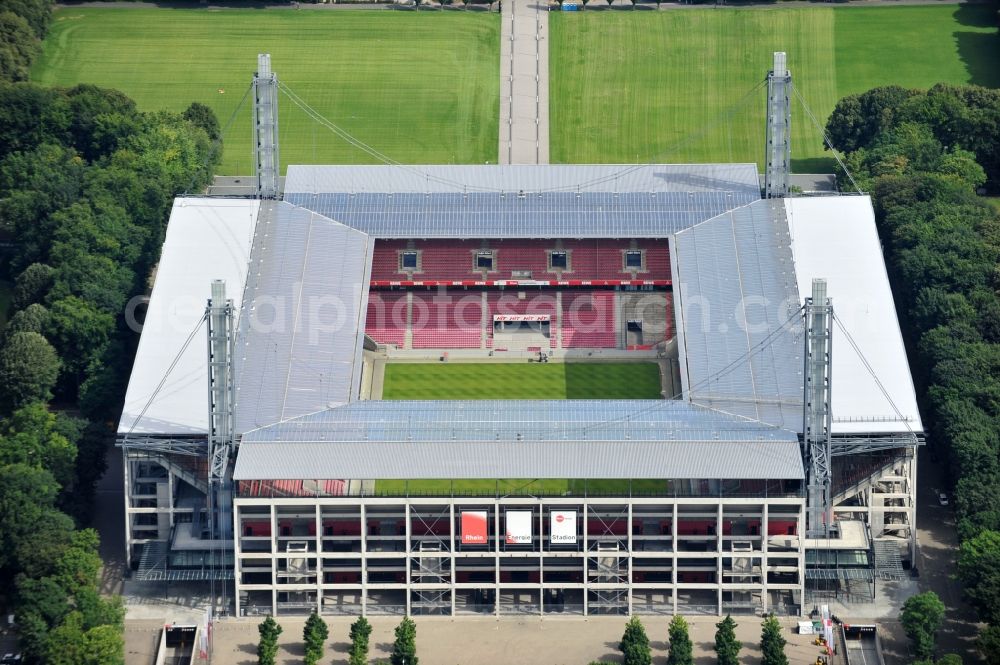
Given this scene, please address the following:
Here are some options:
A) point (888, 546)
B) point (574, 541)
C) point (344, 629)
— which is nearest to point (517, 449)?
point (574, 541)

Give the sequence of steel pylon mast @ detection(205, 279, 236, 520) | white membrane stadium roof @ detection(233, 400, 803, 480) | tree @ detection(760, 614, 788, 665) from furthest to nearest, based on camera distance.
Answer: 1. steel pylon mast @ detection(205, 279, 236, 520)
2. white membrane stadium roof @ detection(233, 400, 803, 480)
3. tree @ detection(760, 614, 788, 665)

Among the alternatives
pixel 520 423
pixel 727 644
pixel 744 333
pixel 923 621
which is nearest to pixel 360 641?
pixel 520 423

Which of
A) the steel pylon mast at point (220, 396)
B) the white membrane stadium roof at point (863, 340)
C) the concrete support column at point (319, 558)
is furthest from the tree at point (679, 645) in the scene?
the steel pylon mast at point (220, 396)

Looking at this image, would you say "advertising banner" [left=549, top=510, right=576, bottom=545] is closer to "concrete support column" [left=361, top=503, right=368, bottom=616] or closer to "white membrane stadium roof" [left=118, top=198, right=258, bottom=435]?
"concrete support column" [left=361, top=503, right=368, bottom=616]

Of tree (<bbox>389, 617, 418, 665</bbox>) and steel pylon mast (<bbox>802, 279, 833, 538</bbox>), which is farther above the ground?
steel pylon mast (<bbox>802, 279, 833, 538</bbox>)

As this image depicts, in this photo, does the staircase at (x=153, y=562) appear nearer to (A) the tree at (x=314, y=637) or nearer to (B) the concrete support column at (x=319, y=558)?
(B) the concrete support column at (x=319, y=558)

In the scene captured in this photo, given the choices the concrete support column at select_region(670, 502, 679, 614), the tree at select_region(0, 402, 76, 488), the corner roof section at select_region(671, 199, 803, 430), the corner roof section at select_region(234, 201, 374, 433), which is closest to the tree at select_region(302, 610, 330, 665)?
the corner roof section at select_region(234, 201, 374, 433)
